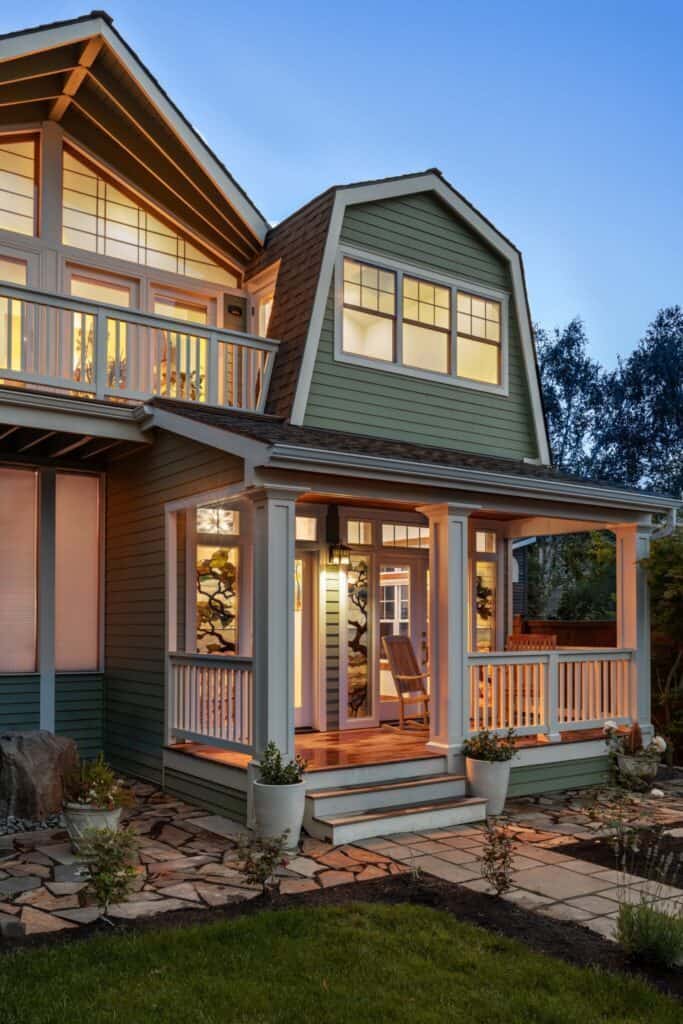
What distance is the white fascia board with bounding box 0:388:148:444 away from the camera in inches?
309

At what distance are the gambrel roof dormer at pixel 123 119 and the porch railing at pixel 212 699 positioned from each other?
5.13m

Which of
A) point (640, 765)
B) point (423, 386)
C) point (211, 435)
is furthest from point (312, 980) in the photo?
point (423, 386)

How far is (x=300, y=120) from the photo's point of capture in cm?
5250

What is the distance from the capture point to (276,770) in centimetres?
654

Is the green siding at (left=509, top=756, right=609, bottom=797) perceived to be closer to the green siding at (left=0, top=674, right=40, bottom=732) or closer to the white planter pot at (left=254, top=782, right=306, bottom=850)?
the white planter pot at (left=254, top=782, right=306, bottom=850)

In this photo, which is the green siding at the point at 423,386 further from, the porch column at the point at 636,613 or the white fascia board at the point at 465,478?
the porch column at the point at 636,613

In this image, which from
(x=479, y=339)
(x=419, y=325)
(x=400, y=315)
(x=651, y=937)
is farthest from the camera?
(x=479, y=339)

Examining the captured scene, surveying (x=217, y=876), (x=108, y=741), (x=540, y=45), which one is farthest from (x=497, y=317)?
(x=540, y=45)

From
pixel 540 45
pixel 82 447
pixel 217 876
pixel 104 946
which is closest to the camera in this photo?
pixel 104 946

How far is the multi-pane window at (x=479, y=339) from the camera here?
10.7m

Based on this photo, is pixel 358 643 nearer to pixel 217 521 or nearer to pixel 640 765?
pixel 217 521

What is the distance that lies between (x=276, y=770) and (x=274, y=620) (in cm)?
107

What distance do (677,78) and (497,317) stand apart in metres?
44.7

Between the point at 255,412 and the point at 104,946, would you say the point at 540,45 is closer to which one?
the point at 255,412
